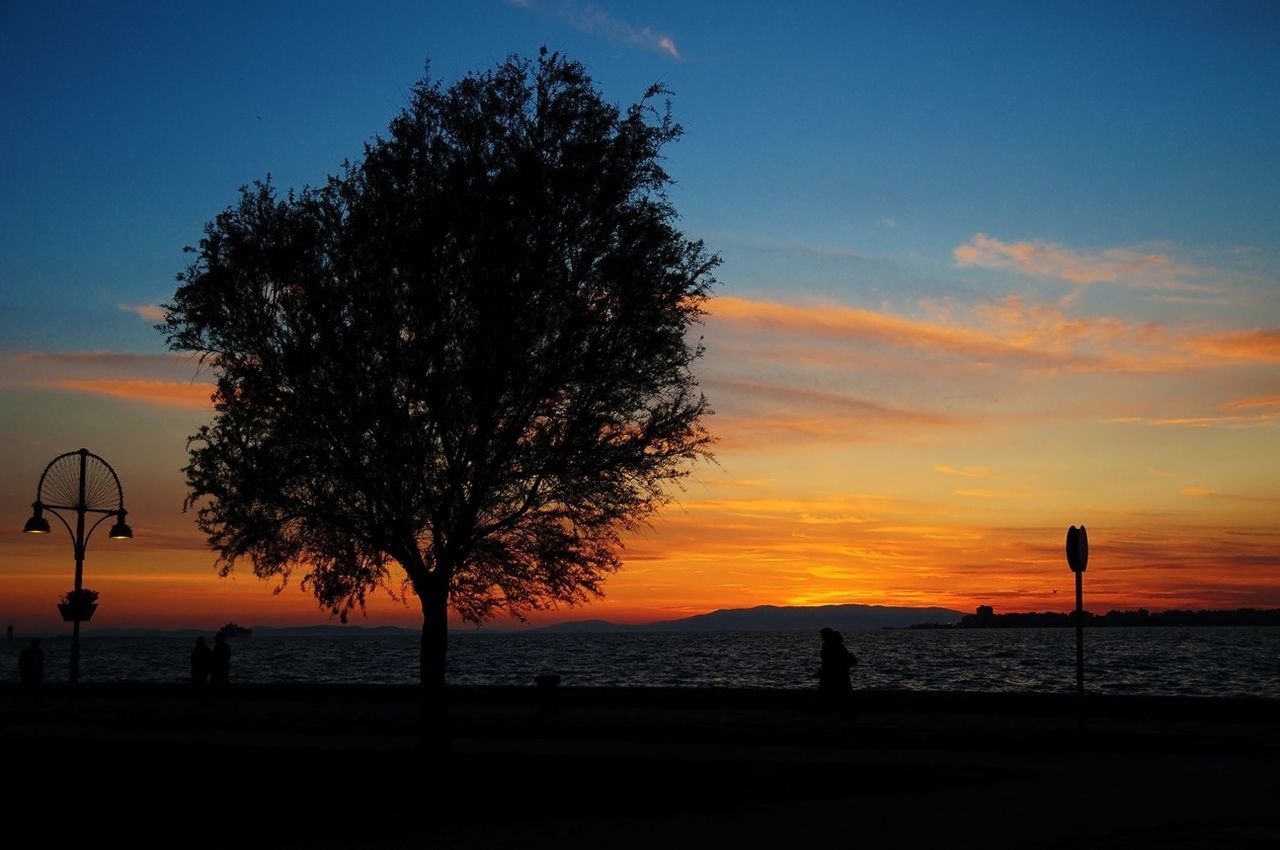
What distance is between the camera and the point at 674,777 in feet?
57.7

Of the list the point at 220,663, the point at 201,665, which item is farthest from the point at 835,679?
the point at 201,665

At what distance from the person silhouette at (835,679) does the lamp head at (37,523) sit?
61.7 ft

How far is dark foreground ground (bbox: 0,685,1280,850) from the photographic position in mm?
12867

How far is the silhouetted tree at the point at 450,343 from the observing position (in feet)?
66.5

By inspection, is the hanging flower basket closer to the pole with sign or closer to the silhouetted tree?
the silhouetted tree

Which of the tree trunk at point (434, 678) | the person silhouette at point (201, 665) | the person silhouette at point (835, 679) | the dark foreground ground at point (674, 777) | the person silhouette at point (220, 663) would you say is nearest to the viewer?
the dark foreground ground at point (674, 777)

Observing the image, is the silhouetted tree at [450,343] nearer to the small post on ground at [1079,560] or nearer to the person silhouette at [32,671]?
the small post on ground at [1079,560]

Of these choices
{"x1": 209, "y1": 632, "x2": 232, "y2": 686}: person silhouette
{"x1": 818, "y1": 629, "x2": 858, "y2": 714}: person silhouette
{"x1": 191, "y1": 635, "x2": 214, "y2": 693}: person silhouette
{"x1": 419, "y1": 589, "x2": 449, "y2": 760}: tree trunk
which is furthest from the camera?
{"x1": 191, "y1": 635, "x2": 214, "y2": 693}: person silhouette

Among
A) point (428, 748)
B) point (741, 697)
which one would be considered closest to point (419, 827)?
point (428, 748)

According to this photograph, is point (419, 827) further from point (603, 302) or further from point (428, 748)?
point (603, 302)

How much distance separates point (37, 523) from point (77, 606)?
3574mm

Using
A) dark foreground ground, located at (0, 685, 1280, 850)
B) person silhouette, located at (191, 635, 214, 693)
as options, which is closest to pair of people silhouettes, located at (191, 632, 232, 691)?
person silhouette, located at (191, 635, 214, 693)

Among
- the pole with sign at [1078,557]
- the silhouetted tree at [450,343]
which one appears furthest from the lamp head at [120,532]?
the pole with sign at [1078,557]

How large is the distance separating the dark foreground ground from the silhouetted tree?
352cm
